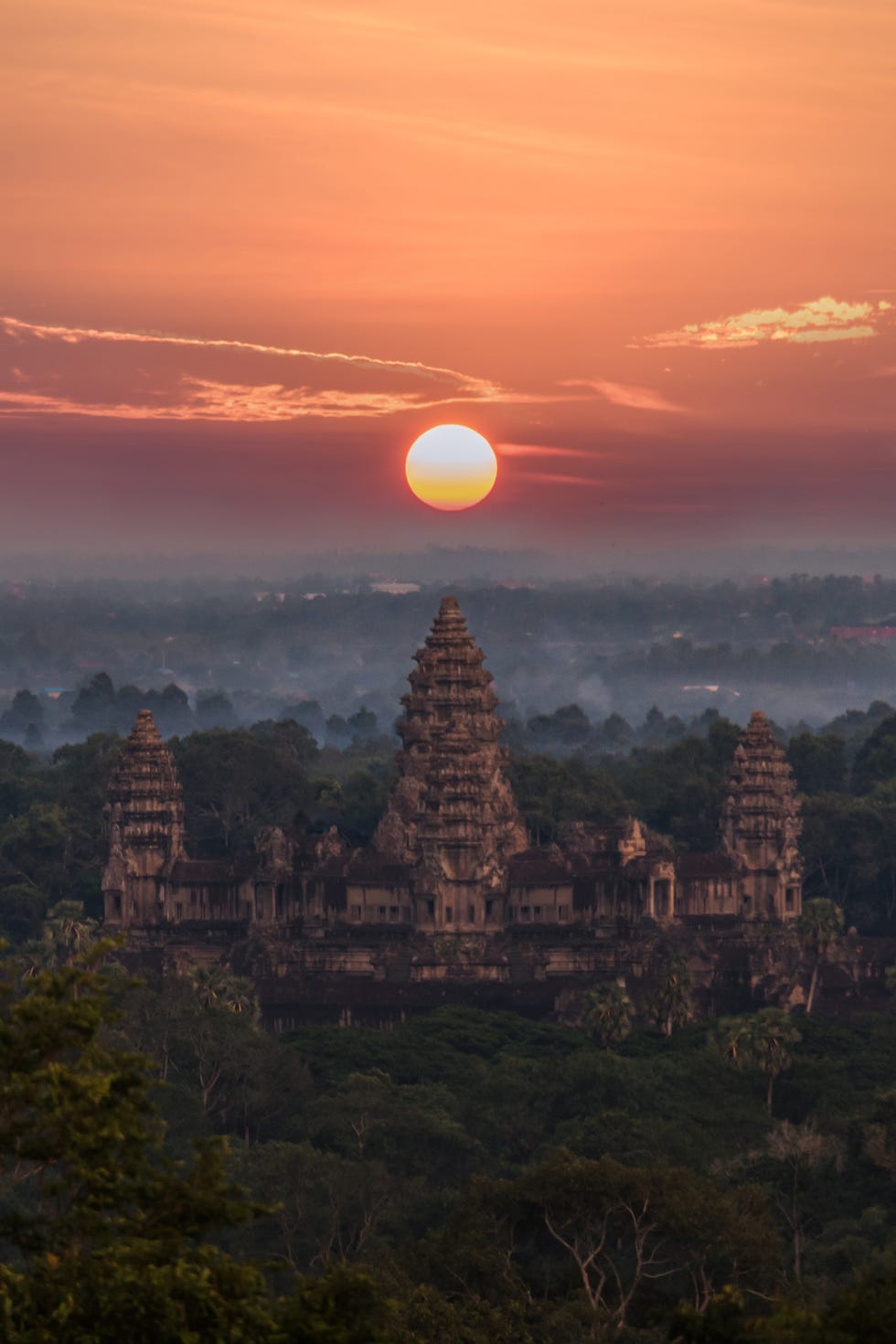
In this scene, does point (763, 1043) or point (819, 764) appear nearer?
point (763, 1043)

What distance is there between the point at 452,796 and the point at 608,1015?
21509mm

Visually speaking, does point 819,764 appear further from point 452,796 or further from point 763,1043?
point 763,1043

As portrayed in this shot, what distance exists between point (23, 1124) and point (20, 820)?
103994mm

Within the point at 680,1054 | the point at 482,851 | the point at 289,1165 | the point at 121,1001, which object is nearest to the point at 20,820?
the point at 482,851

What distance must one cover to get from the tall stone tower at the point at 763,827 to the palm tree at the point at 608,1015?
20.3 m

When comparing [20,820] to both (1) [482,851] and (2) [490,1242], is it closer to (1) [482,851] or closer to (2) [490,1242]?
(1) [482,851]

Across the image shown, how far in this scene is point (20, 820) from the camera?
14438 cm

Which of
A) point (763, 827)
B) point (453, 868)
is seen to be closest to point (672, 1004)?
point (453, 868)

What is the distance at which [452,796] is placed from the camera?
405 feet

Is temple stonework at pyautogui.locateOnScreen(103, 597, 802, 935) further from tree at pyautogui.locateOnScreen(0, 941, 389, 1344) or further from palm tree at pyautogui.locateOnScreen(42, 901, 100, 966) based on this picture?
tree at pyautogui.locateOnScreen(0, 941, 389, 1344)

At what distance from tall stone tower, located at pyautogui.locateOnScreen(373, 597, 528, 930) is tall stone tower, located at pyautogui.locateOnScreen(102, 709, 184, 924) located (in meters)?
8.96

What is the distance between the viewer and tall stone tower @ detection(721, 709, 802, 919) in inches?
→ 4968

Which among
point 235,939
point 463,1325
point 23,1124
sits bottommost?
point 463,1325

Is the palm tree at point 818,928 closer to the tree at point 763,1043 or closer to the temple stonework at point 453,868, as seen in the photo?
the temple stonework at point 453,868
